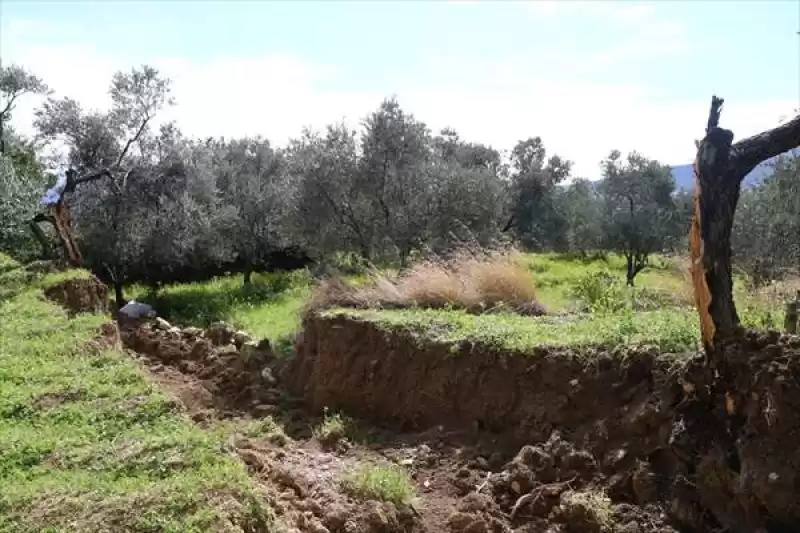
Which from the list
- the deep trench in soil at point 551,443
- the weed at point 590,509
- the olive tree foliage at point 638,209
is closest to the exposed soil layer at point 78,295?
the deep trench in soil at point 551,443

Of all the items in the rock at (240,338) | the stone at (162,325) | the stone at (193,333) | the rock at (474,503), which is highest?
the stone at (162,325)

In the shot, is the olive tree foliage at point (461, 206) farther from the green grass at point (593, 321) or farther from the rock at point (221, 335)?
the rock at point (221, 335)

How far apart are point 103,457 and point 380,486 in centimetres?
203

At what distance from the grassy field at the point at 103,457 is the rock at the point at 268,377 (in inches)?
72.0

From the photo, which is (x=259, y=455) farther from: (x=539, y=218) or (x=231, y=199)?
(x=539, y=218)

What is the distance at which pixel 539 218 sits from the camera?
28.9 m

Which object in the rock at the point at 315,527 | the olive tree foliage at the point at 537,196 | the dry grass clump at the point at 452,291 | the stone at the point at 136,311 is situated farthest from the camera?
the olive tree foliage at the point at 537,196

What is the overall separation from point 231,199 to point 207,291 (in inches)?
116

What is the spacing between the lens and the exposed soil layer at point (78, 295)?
42.2 feet

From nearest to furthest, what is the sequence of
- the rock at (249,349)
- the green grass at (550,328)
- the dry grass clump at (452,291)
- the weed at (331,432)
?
1. the green grass at (550,328)
2. the weed at (331,432)
3. the dry grass clump at (452,291)
4. the rock at (249,349)

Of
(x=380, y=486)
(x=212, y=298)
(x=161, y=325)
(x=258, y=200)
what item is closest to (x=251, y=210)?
(x=258, y=200)

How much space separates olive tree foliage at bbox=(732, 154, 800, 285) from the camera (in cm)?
1334

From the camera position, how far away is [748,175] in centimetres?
983

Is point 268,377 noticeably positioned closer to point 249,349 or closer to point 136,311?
point 249,349
